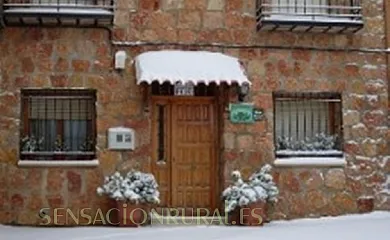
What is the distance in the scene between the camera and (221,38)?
11898mm

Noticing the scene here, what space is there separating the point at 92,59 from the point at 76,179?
2.04 m

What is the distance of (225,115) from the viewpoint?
11.8 metres

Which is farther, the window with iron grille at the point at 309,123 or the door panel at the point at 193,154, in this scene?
the window with iron grille at the point at 309,123

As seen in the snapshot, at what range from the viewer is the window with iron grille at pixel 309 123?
1209 centimetres

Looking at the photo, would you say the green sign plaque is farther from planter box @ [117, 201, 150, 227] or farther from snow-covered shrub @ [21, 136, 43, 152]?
snow-covered shrub @ [21, 136, 43, 152]

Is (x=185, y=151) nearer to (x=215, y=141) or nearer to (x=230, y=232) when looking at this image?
(x=215, y=141)

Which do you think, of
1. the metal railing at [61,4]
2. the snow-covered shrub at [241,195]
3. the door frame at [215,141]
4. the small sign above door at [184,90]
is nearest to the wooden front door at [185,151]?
the door frame at [215,141]

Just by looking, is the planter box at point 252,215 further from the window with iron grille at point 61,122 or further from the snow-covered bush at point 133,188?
the window with iron grille at point 61,122

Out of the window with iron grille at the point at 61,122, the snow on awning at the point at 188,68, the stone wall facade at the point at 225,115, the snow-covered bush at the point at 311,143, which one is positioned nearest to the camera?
the snow on awning at the point at 188,68

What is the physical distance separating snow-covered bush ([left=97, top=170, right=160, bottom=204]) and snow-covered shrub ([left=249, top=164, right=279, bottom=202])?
1.64 metres

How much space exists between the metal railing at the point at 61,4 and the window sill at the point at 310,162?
12.9 feet

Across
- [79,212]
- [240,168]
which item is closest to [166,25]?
[240,168]

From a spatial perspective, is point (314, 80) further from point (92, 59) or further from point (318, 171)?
point (92, 59)

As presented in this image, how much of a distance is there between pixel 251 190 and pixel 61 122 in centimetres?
344
